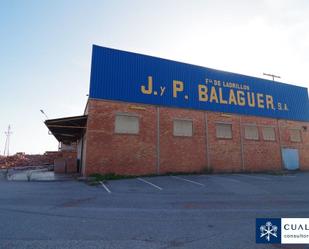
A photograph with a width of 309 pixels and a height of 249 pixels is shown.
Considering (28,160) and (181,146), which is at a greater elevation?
(181,146)

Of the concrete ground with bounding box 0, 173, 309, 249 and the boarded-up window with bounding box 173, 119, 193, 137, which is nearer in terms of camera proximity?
the concrete ground with bounding box 0, 173, 309, 249

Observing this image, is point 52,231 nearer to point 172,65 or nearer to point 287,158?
point 172,65

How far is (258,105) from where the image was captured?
21938 mm

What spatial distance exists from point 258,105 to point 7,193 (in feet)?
68.6

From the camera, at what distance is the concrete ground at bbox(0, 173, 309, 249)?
4.59 metres

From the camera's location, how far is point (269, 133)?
2161 centimetres

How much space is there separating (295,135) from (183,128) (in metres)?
13.2

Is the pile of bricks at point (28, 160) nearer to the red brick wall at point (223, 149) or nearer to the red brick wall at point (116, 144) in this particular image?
the red brick wall at point (116, 144)

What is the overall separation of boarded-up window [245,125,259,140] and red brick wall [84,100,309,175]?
1.25 ft
